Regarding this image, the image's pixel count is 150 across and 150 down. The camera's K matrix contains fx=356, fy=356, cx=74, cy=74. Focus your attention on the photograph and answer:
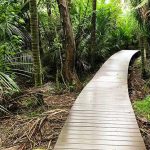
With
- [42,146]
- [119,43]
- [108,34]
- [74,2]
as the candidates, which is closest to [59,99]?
[42,146]

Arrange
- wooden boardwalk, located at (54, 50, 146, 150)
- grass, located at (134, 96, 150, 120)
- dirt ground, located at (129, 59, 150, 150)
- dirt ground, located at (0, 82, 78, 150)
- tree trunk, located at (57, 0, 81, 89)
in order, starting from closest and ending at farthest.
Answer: wooden boardwalk, located at (54, 50, 146, 150) < dirt ground, located at (0, 82, 78, 150) < dirt ground, located at (129, 59, 150, 150) < grass, located at (134, 96, 150, 120) < tree trunk, located at (57, 0, 81, 89)

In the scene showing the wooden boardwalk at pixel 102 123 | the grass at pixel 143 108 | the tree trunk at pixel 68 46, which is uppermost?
the tree trunk at pixel 68 46

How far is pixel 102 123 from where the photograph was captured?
530cm

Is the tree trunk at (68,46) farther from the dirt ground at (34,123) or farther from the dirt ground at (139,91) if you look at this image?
the dirt ground at (139,91)

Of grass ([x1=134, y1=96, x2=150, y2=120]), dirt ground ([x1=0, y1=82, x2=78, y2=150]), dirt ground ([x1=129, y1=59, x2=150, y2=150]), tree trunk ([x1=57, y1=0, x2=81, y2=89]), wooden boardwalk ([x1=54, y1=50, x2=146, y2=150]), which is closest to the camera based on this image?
wooden boardwalk ([x1=54, y1=50, x2=146, y2=150])

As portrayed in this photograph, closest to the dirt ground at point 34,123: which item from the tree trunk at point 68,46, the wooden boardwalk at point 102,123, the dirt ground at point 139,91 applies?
the dirt ground at point 139,91

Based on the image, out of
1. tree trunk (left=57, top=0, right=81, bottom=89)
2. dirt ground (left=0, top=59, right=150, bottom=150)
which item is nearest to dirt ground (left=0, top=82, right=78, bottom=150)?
dirt ground (left=0, top=59, right=150, bottom=150)

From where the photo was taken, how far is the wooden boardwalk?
4367 mm

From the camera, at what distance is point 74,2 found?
1321cm

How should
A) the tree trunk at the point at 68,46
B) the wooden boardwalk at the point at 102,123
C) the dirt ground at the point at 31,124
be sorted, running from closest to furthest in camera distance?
the wooden boardwalk at the point at 102,123
the dirt ground at the point at 31,124
the tree trunk at the point at 68,46

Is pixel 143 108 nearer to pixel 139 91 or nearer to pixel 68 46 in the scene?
pixel 139 91

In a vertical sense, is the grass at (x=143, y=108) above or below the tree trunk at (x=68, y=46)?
below

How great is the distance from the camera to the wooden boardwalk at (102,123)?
4.37 metres

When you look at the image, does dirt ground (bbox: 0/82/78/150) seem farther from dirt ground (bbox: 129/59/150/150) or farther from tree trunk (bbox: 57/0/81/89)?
tree trunk (bbox: 57/0/81/89)
